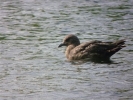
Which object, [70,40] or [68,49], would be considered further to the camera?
[70,40]

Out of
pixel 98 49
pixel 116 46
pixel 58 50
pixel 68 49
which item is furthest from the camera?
pixel 58 50

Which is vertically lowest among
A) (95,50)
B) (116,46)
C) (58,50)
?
(58,50)

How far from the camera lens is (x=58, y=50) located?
1830 centimetres

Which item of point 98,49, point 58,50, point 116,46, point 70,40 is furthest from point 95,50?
point 58,50

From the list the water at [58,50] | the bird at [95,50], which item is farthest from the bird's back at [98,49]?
the water at [58,50]

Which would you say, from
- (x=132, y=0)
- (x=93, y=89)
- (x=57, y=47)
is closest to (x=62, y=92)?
(x=93, y=89)

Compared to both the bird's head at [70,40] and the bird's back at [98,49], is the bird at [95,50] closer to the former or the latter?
the bird's back at [98,49]

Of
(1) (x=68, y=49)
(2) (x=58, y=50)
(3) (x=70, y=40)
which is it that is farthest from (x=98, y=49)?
(2) (x=58, y=50)

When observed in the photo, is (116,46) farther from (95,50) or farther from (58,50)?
(58,50)

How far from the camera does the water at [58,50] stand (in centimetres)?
1353

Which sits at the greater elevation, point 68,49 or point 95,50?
point 95,50

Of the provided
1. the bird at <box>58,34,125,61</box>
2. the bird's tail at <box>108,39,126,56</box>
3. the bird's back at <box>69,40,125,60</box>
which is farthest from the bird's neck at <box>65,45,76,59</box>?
the bird's tail at <box>108,39,126,56</box>

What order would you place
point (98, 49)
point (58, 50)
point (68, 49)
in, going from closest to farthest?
point (98, 49) → point (68, 49) → point (58, 50)

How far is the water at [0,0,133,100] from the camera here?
13.5 meters
